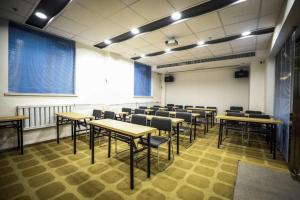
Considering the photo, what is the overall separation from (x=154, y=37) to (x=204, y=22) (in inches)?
55.8

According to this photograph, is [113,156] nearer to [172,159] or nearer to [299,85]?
[172,159]

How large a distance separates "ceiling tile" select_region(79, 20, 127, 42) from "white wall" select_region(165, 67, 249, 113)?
5575 mm

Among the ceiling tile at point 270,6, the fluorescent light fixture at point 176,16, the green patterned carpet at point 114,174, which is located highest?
the fluorescent light fixture at point 176,16

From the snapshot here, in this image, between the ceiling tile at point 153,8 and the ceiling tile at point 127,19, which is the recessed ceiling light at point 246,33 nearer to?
the ceiling tile at point 153,8

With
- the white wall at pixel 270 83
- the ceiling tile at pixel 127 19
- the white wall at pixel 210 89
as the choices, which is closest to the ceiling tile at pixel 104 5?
the ceiling tile at pixel 127 19

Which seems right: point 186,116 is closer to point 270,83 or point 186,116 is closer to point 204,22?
point 204,22

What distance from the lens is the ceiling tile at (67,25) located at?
3.23 metres

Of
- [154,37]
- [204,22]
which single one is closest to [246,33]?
[204,22]

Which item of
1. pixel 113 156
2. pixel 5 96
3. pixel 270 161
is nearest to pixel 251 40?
pixel 270 161

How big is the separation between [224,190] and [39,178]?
2.86 metres

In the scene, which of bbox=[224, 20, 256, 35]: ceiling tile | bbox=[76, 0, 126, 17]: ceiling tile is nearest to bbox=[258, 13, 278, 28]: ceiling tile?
bbox=[224, 20, 256, 35]: ceiling tile

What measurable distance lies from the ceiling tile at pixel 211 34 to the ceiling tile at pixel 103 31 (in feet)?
6.78

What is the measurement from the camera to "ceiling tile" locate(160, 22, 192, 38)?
3.37 m

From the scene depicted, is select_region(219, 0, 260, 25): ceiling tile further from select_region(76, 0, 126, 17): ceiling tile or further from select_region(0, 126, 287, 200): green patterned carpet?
select_region(0, 126, 287, 200): green patterned carpet
